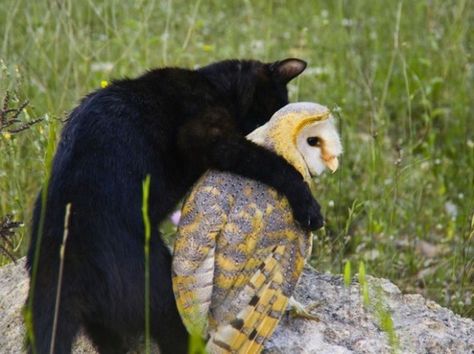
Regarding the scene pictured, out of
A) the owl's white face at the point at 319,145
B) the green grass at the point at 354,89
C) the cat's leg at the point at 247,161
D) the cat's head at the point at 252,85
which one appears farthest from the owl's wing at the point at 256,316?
the cat's head at the point at 252,85

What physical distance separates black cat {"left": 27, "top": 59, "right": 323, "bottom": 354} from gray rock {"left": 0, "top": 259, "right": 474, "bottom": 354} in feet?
1.25

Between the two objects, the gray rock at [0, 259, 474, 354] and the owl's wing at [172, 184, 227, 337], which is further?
the gray rock at [0, 259, 474, 354]

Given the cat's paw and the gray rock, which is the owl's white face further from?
the gray rock

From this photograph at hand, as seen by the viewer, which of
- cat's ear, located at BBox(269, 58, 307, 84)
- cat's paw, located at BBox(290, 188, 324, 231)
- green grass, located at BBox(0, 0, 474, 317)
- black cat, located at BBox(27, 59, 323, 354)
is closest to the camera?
black cat, located at BBox(27, 59, 323, 354)

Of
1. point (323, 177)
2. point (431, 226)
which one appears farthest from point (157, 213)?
point (431, 226)

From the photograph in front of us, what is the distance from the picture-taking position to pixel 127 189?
11.0 feet

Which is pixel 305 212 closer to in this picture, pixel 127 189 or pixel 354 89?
pixel 127 189

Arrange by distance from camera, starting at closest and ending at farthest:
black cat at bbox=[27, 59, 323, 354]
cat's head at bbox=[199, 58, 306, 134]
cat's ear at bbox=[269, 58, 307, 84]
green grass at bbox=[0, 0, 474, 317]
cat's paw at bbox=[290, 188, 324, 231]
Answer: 1. black cat at bbox=[27, 59, 323, 354]
2. cat's paw at bbox=[290, 188, 324, 231]
3. cat's head at bbox=[199, 58, 306, 134]
4. cat's ear at bbox=[269, 58, 307, 84]
5. green grass at bbox=[0, 0, 474, 317]

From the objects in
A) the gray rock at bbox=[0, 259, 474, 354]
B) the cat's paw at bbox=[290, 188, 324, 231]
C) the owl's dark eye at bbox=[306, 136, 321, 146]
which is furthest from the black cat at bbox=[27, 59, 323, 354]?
the gray rock at bbox=[0, 259, 474, 354]

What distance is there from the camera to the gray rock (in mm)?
3447

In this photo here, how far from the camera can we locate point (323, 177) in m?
5.26

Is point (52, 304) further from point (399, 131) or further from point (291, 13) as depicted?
point (291, 13)

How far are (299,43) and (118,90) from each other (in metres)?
3.76

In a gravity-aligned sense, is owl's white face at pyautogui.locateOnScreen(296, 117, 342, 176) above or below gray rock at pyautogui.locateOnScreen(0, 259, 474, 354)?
above
